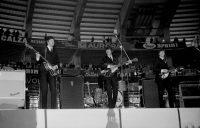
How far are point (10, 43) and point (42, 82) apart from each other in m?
4.60

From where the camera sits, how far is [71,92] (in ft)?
24.7

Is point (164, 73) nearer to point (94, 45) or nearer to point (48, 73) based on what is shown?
point (48, 73)

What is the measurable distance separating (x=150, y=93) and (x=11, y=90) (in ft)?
13.5

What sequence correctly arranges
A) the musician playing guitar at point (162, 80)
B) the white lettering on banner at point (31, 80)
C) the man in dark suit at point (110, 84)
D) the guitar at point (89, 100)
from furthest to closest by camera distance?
the guitar at point (89, 100) → the white lettering on banner at point (31, 80) → the musician playing guitar at point (162, 80) → the man in dark suit at point (110, 84)

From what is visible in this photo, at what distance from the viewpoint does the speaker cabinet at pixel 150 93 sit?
839 cm

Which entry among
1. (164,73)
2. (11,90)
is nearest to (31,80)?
(11,90)

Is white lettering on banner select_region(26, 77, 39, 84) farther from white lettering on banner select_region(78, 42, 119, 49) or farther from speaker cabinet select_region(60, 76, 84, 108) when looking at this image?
white lettering on banner select_region(78, 42, 119, 49)

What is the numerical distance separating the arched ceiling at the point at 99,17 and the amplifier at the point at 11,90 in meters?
6.93

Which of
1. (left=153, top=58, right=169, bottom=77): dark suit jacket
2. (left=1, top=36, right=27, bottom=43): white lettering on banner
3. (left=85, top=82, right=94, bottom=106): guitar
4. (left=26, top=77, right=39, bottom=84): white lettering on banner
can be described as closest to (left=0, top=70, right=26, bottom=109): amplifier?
(left=26, top=77, right=39, bottom=84): white lettering on banner

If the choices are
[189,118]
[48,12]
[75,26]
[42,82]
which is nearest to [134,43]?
[75,26]

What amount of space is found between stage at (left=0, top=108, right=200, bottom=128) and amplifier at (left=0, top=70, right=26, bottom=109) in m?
1.55

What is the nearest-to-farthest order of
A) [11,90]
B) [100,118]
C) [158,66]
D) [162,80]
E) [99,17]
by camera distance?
[100,118], [11,90], [162,80], [158,66], [99,17]

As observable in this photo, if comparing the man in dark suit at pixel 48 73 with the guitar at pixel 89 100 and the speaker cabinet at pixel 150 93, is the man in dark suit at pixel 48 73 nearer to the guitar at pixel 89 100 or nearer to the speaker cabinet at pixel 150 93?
the speaker cabinet at pixel 150 93

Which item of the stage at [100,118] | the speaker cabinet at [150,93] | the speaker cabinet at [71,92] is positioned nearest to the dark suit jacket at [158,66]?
the speaker cabinet at [150,93]
